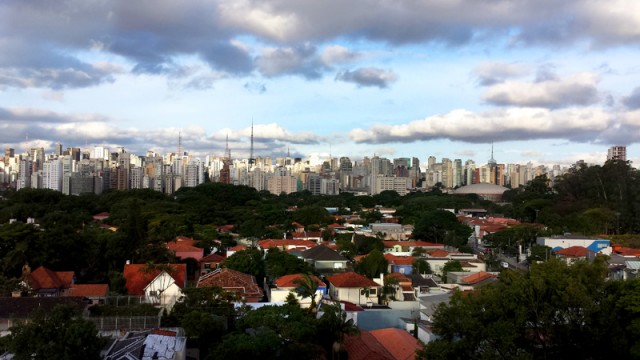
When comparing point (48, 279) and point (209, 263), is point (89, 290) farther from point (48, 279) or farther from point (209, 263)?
point (209, 263)

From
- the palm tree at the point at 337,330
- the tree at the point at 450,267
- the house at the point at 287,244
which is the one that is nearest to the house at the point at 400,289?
the tree at the point at 450,267

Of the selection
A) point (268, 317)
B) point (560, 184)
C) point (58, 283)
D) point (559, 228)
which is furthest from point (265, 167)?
point (268, 317)

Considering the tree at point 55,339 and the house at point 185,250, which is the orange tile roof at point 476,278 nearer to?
the house at point 185,250

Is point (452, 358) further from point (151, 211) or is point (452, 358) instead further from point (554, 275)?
point (151, 211)

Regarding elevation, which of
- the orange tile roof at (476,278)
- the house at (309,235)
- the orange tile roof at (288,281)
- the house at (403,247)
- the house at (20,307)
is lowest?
the house at (309,235)

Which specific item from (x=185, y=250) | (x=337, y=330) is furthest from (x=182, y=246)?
(x=337, y=330)
